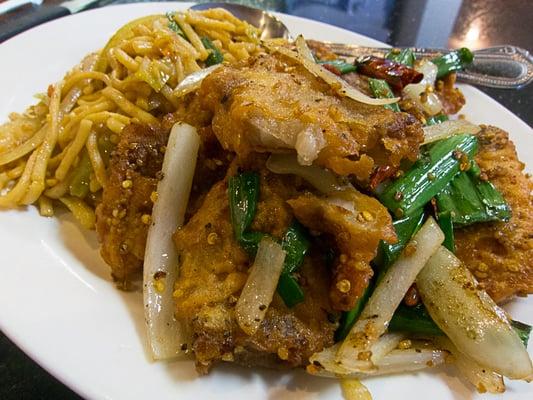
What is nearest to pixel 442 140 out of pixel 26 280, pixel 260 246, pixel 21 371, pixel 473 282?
pixel 473 282

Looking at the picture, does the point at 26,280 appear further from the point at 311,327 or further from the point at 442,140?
the point at 442,140

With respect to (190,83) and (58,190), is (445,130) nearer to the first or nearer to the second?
(190,83)

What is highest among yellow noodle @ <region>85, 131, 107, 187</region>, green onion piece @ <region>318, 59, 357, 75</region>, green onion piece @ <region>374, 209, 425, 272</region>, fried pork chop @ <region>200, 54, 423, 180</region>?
fried pork chop @ <region>200, 54, 423, 180</region>

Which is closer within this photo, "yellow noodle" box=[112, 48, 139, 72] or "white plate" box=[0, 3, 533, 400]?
"white plate" box=[0, 3, 533, 400]

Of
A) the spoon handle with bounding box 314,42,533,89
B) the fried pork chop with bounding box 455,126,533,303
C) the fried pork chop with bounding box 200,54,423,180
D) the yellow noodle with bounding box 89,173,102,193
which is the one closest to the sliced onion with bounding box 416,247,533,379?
the fried pork chop with bounding box 455,126,533,303

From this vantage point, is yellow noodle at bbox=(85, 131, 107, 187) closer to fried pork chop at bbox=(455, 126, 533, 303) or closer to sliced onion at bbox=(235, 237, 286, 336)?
sliced onion at bbox=(235, 237, 286, 336)
